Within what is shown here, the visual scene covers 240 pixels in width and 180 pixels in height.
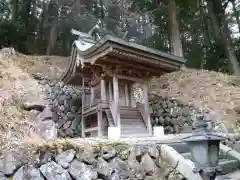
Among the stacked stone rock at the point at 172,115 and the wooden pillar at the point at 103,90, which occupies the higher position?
the wooden pillar at the point at 103,90

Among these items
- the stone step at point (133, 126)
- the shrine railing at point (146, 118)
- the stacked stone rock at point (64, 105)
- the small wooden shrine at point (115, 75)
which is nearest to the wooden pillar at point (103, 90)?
the small wooden shrine at point (115, 75)

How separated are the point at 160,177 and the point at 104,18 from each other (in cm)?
1348

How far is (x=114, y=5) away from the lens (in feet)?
50.1

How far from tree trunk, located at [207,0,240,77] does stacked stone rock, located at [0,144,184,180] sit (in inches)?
426

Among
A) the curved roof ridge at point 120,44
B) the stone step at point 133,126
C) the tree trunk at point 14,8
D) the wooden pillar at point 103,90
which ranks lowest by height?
the stone step at point 133,126

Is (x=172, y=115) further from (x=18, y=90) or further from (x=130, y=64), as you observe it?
(x=18, y=90)

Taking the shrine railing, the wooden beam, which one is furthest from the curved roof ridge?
the shrine railing

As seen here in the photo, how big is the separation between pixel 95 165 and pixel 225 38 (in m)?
13.4

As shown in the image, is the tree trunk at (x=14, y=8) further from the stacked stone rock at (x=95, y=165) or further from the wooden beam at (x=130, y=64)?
the stacked stone rock at (x=95, y=165)

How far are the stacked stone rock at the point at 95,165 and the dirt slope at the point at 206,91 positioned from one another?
476cm

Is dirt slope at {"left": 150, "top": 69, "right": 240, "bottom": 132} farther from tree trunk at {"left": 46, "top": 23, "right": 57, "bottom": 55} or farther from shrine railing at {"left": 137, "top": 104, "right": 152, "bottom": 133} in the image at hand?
tree trunk at {"left": 46, "top": 23, "right": 57, "bottom": 55}

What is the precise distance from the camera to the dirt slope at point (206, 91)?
32.4 feet

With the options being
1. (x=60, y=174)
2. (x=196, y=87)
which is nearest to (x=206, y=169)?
(x=60, y=174)

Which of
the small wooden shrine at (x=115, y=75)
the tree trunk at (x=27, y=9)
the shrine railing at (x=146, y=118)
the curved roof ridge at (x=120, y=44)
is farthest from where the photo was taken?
the tree trunk at (x=27, y=9)
